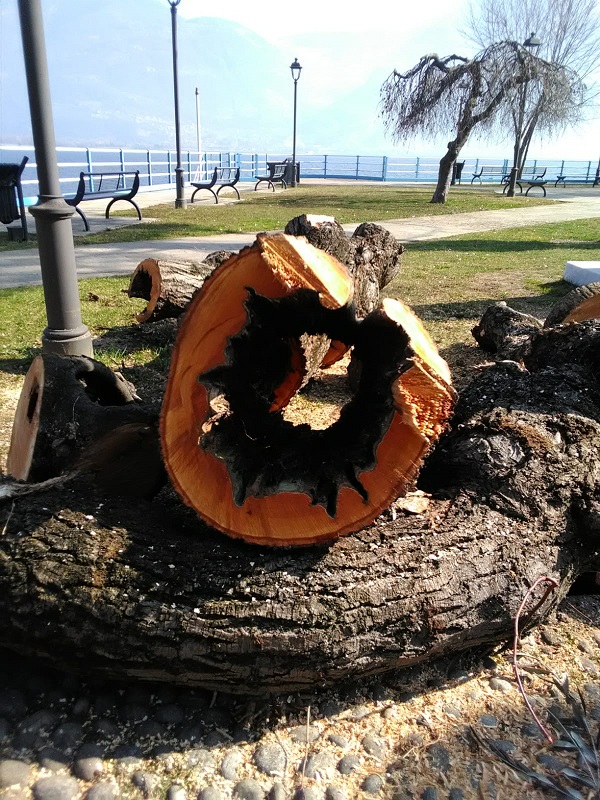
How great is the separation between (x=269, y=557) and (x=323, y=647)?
12.4 inches

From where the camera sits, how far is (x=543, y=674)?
6.59ft

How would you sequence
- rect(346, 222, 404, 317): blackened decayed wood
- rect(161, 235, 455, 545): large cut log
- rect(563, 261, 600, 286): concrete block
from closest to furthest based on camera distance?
rect(161, 235, 455, 545): large cut log → rect(346, 222, 404, 317): blackened decayed wood → rect(563, 261, 600, 286): concrete block

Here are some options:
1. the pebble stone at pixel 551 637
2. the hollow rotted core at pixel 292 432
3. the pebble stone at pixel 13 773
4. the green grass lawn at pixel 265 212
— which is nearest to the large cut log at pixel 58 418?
the hollow rotted core at pixel 292 432

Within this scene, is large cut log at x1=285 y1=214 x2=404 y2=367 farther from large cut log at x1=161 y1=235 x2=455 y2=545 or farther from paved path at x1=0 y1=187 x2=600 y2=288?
paved path at x1=0 y1=187 x2=600 y2=288

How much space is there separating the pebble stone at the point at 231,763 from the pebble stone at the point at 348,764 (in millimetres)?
281

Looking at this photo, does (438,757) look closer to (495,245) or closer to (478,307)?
(478,307)

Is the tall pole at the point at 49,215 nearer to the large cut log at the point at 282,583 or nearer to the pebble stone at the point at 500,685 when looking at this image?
the large cut log at the point at 282,583

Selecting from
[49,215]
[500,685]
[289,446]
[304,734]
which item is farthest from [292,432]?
[49,215]

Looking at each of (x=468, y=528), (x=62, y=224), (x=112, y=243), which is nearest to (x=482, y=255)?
(x=112, y=243)

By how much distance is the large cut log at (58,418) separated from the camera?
240 cm

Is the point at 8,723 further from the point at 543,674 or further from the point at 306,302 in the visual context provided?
the point at 543,674

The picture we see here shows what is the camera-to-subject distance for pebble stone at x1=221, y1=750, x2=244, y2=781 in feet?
5.32

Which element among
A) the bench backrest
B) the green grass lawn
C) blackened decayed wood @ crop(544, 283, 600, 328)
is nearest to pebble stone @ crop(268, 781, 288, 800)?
blackened decayed wood @ crop(544, 283, 600, 328)

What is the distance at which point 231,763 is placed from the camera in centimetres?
166
